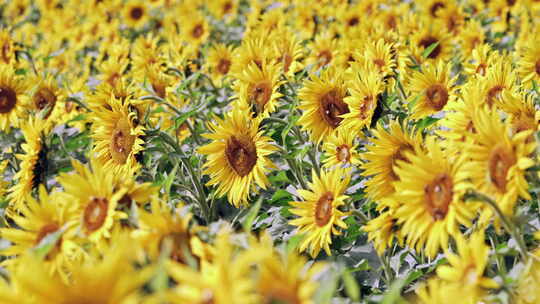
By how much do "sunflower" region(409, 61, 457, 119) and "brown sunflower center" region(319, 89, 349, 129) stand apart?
1.18 feet

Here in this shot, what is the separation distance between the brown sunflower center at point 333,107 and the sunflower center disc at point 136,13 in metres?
4.80

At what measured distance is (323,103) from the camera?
122 inches

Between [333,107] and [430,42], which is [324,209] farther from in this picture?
[430,42]

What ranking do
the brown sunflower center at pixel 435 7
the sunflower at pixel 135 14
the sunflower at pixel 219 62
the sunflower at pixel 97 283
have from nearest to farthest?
1. the sunflower at pixel 97 283
2. the sunflower at pixel 219 62
3. the brown sunflower center at pixel 435 7
4. the sunflower at pixel 135 14

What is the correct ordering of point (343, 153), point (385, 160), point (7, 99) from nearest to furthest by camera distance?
point (385, 160), point (343, 153), point (7, 99)

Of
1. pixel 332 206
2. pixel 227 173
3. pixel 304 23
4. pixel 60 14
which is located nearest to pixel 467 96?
pixel 332 206

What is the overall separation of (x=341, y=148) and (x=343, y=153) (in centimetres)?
A: 3

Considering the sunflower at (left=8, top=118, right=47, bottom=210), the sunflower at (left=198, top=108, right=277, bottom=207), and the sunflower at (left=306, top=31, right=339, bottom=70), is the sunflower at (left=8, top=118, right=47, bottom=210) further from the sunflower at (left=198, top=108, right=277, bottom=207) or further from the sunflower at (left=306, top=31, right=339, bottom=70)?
the sunflower at (left=306, top=31, right=339, bottom=70)

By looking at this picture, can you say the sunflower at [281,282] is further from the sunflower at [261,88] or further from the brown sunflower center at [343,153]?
the sunflower at [261,88]

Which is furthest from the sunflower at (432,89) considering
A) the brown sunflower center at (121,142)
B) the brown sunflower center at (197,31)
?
the brown sunflower center at (197,31)

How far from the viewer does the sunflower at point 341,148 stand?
292 centimetres

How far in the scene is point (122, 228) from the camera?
1990 mm

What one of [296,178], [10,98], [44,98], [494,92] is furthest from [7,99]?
[494,92]

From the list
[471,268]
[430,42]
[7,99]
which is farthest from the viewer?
[430,42]
